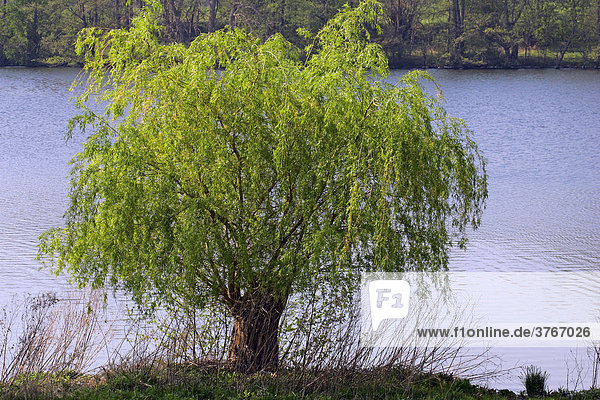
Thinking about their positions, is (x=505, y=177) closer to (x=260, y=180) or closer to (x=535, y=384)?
(x=535, y=384)

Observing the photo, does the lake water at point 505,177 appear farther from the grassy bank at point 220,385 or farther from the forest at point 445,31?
the forest at point 445,31

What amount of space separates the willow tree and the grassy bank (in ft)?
1.60

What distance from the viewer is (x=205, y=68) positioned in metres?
8.30

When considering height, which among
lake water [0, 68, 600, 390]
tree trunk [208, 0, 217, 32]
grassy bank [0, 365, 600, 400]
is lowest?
lake water [0, 68, 600, 390]

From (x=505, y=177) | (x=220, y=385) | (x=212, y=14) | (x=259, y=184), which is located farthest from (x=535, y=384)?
(x=212, y=14)

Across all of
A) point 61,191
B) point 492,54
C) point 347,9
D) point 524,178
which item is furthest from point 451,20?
point 347,9

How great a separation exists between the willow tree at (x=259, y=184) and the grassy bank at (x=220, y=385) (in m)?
0.49

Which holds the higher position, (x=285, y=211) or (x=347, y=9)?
(x=347, y=9)

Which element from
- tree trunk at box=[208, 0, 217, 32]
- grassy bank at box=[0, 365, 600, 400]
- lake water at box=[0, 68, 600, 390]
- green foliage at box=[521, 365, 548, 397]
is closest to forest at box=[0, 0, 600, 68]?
tree trunk at box=[208, 0, 217, 32]

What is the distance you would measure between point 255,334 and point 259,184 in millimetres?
1541

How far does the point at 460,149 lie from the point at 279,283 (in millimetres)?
2222

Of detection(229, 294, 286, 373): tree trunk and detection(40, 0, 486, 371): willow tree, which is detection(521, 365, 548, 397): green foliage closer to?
detection(40, 0, 486, 371): willow tree

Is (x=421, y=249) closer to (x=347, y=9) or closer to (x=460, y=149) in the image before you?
(x=460, y=149)

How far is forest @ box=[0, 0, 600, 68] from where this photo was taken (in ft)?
177
